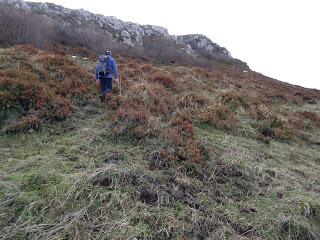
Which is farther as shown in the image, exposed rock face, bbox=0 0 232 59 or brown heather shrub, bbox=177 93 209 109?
exposed rock face, bbox=0 0 232 59

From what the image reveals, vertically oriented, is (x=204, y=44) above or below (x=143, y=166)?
above

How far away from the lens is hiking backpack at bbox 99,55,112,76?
9.10m

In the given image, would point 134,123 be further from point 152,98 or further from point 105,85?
point 105,85

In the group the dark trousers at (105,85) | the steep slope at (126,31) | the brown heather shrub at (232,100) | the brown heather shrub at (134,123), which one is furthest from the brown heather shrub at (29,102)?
the steep slope at (126,31)

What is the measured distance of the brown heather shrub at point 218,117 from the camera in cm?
823

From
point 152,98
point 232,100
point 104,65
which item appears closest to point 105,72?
point 104,65

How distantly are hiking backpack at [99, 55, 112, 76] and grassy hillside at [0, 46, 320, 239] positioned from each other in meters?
0.75

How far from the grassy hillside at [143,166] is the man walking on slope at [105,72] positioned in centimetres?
35

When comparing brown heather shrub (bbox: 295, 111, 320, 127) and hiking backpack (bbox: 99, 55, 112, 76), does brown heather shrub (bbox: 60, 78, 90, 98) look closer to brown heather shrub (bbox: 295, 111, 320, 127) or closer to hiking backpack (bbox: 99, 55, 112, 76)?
hiking backpack (bbox: 99, 55, 112, 76)

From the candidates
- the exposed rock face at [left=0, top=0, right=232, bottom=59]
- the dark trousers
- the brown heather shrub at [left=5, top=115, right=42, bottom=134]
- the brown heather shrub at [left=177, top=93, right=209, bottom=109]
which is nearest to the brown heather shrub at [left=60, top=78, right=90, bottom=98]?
the dark trousers

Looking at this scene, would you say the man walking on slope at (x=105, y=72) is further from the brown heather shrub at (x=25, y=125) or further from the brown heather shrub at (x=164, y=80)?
the brown heather shrub at (x=25, y=125)

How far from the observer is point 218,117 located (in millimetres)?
8562

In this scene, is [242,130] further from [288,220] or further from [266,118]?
[288,220]

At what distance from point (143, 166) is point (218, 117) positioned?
3.78 metres
